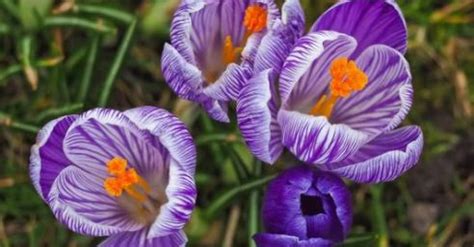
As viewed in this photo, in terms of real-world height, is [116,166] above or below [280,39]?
below

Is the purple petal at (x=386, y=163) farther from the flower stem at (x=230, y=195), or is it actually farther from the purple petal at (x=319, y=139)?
the flower stem at (x=230, y=195)

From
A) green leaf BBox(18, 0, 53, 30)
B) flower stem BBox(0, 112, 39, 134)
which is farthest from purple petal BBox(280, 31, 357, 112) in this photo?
green leaf BBox(18, 0, 53, 30)

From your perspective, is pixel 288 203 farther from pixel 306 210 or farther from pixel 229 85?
pixel 229 85

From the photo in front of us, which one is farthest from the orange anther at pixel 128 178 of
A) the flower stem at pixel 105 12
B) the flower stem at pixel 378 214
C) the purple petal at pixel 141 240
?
the flower stem at pixel 378 214

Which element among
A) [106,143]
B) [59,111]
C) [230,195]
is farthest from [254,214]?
[59,111]

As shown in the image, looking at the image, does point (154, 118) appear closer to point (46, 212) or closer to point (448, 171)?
point (46, 212)

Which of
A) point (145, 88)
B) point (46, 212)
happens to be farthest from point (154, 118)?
point (145, 88)
